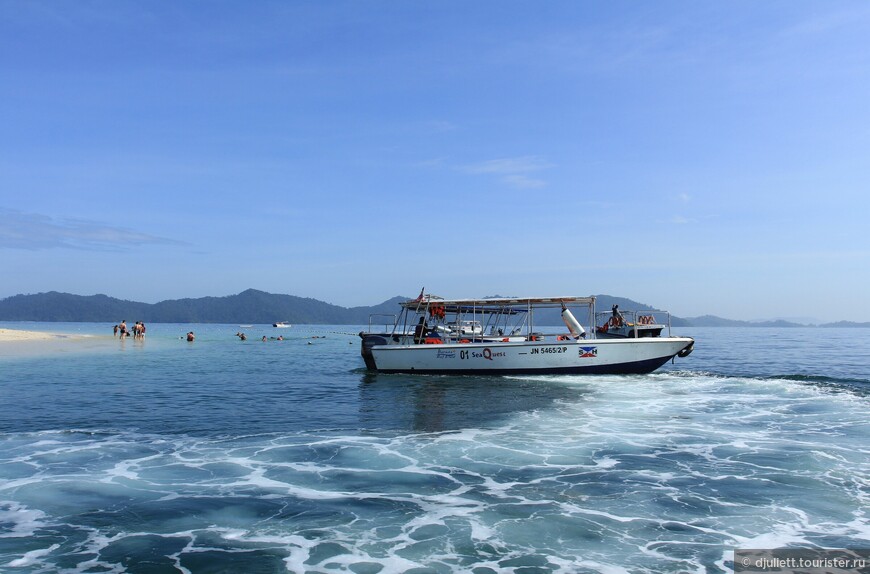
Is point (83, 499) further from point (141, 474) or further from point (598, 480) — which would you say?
point (598, 480)

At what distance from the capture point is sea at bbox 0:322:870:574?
745cm

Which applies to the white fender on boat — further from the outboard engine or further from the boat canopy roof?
the outboard engine

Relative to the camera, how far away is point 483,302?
2817 cm

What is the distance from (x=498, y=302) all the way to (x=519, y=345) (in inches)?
104

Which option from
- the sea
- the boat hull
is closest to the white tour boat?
the boat hull

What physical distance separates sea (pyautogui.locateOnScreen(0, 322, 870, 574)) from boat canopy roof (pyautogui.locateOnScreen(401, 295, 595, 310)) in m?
6.12

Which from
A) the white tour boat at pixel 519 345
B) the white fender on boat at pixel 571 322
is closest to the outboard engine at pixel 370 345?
the white tour boat at pixel 519 345

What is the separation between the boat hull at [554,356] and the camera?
26.0 metres

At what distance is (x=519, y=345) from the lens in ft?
86.5

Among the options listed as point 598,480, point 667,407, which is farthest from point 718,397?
point 598,480

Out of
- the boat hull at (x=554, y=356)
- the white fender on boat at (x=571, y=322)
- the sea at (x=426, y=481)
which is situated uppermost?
the white fender on boat at (x=571, y=322)

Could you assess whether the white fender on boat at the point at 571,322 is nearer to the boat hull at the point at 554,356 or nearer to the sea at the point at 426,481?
the boat hull at the point at 554,356

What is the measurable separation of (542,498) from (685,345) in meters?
19.6

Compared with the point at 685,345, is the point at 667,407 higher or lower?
lower
